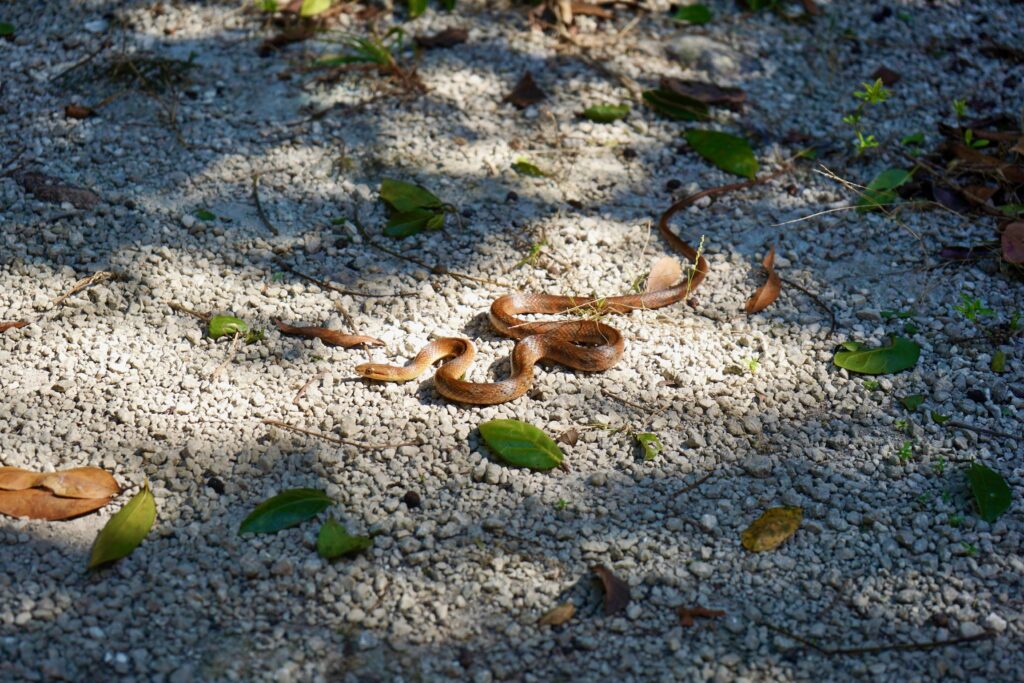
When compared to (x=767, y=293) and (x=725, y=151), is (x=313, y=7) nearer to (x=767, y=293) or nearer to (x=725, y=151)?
(x=725, y=151)

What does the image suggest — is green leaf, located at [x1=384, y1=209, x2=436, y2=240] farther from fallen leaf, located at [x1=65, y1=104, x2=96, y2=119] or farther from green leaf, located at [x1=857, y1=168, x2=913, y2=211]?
green leaf, located at [x1=857, y1=168, x2=913, y2=211]

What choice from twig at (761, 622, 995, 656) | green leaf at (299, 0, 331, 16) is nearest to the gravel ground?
twig at (761, 622, 995, 656)

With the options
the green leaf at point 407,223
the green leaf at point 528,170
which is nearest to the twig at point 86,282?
the green leaf at point 407,223

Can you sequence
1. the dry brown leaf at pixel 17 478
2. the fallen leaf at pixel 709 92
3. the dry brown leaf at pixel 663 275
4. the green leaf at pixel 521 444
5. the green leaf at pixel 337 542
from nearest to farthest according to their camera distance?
the green leaf at pixel 337 542
the dry brown leaf at pixel 17 478
the green leaf at pixel 521 444
the dry brown leaf at pixel 663 275
the fallen leaf at pixel 709 92

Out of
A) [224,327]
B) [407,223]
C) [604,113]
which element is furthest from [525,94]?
[224,327]

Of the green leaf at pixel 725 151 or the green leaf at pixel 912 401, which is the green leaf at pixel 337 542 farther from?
the green leaf at pixel 725 151

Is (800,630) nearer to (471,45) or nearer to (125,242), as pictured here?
(125,242)
